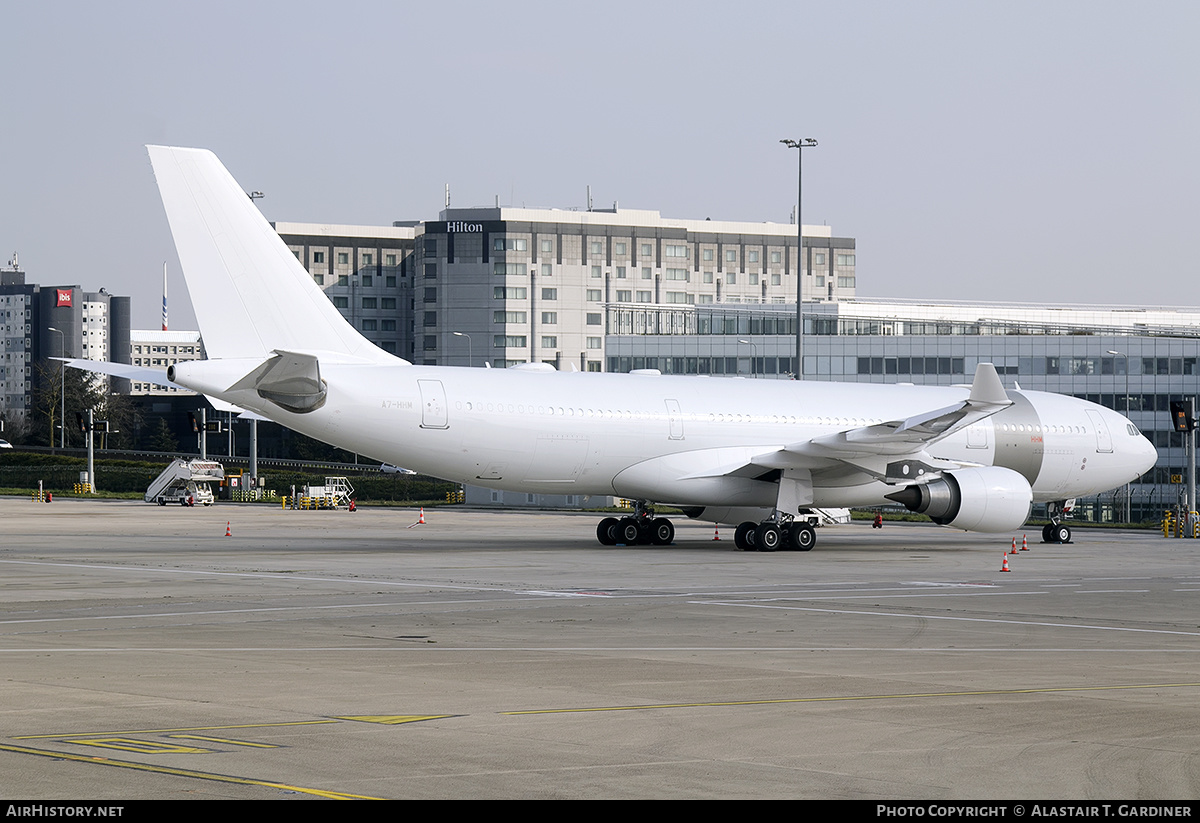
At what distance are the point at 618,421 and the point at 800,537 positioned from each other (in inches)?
207

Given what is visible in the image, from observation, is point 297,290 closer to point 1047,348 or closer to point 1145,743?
point 1145,743

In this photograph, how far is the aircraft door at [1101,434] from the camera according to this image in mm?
38844

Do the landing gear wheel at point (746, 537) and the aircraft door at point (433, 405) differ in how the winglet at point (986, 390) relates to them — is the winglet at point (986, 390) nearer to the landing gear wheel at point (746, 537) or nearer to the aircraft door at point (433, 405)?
the landing gear wheel at point (746, 537)

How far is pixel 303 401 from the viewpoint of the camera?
92.6 feet

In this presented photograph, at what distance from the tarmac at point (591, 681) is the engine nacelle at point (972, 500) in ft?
19.6

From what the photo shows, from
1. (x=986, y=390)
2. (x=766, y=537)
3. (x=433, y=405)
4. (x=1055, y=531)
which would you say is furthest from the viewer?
(x=1055, y=531)

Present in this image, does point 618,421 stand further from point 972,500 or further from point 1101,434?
point 1101,434

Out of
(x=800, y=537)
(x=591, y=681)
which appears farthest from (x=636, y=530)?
(x=591, y=681)

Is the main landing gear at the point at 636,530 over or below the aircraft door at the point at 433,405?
below

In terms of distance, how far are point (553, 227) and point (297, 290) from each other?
128 metres

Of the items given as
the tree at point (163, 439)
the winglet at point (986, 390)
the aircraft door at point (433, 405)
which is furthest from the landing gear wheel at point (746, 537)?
the tree at point (163, 439)

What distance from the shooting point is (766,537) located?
32.8 m

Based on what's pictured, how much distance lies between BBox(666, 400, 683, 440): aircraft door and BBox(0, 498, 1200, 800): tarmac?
604 cm

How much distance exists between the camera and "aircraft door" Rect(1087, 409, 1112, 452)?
1529 inches
